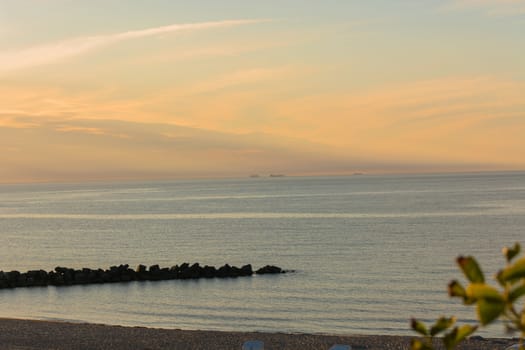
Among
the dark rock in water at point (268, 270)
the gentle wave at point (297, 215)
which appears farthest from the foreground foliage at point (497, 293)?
the gentle wave at point (297, 215)

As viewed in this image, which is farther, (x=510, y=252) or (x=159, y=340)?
(x=159, y=340)

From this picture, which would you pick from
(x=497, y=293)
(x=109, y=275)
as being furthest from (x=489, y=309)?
(x=109, y=275)

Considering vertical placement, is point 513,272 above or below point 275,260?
below

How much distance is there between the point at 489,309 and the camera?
49.9 inches

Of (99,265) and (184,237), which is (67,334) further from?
(184,237)

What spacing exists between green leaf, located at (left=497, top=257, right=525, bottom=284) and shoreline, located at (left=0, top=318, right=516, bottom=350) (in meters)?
19.8

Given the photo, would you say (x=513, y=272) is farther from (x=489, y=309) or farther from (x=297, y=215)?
(x=297, y=215)

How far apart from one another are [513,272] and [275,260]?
173ft

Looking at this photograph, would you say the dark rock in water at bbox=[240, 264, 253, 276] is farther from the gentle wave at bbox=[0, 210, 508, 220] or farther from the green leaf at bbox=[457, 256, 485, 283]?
the gentle wave at bbox=[0, 210, 508, 220]

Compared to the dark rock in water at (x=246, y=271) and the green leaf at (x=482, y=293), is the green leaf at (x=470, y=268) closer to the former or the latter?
the green leaf at (x=482, y=293)

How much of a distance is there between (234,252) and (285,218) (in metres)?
37.1

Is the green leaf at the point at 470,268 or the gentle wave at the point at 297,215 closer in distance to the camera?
the green leaf at the point at 470,268

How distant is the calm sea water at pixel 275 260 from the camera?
32250 mm

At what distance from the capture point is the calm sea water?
3225cm
